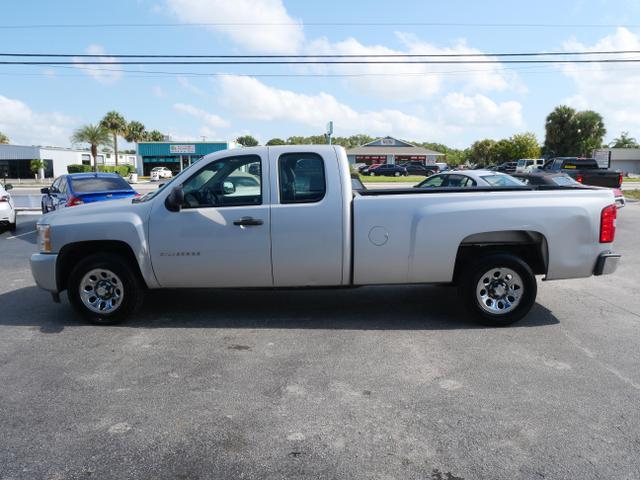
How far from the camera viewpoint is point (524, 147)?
2881 inches

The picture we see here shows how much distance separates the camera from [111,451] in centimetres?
326

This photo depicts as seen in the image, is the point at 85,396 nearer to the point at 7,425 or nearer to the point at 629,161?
the point at 7,425

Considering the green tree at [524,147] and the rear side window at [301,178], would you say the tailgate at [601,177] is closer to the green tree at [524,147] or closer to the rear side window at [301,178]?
the rear side window at [301,178]

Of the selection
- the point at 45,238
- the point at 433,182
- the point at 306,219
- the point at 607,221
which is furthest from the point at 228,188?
the point at 433,182

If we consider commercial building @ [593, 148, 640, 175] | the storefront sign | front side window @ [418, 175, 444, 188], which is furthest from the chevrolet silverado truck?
commercial building @ [593, 148, 640, 175]

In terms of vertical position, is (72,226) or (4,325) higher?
(72,226)

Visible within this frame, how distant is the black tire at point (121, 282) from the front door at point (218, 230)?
0.34 meters

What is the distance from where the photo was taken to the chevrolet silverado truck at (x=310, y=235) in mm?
5422

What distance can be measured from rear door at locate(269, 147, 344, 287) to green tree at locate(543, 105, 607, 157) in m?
70.5

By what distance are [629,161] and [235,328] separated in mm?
92630

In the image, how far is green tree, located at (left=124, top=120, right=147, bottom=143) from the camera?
253 feet

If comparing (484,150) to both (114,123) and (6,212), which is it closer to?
(114,123)

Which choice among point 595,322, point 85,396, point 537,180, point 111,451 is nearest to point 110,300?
point 85,396

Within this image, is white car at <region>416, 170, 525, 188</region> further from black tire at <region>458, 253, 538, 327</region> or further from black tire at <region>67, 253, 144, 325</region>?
black tire at <region>67, 253, 144, 325</region>
